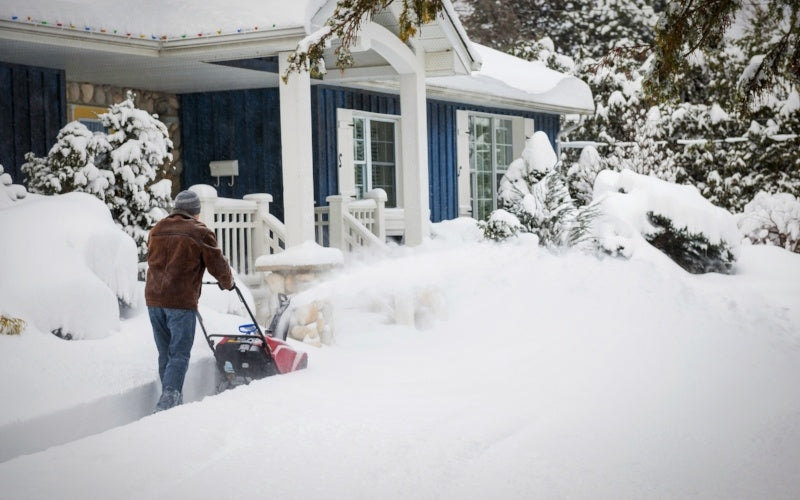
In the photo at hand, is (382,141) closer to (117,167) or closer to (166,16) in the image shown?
(166,16)

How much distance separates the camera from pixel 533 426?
6.20 m

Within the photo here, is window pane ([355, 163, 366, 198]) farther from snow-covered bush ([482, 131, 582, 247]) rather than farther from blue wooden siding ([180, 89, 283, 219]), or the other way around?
snow-covered bush ([482, 131, 582, 247])

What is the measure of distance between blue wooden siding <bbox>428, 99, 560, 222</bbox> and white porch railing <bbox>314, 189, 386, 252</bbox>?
3.35 metres

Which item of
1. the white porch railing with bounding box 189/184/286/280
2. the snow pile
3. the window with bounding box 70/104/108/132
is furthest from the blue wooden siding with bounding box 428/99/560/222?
the window with bounding box 70/104/108/132

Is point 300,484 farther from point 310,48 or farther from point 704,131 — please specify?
point 704,131

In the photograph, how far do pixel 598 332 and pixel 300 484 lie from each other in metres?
6.76

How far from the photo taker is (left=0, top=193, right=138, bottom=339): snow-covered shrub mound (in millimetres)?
7438

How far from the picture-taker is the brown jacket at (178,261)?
281 inches

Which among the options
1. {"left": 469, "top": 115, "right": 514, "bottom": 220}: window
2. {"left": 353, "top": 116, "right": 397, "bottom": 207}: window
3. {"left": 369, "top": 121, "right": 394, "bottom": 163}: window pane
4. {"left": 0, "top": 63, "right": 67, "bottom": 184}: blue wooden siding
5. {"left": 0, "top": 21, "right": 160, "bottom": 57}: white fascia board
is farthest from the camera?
{"left": 469, "top": 115, "right": 514, "bottom": 220}: window

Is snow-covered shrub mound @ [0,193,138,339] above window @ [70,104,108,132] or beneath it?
beneath

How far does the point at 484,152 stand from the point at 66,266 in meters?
12.7

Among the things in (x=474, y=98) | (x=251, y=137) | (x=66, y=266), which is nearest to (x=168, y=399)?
(x=66, y=266)

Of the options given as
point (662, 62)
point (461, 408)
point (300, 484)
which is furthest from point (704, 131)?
point (300, 484)

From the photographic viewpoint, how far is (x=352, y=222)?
517 inches
